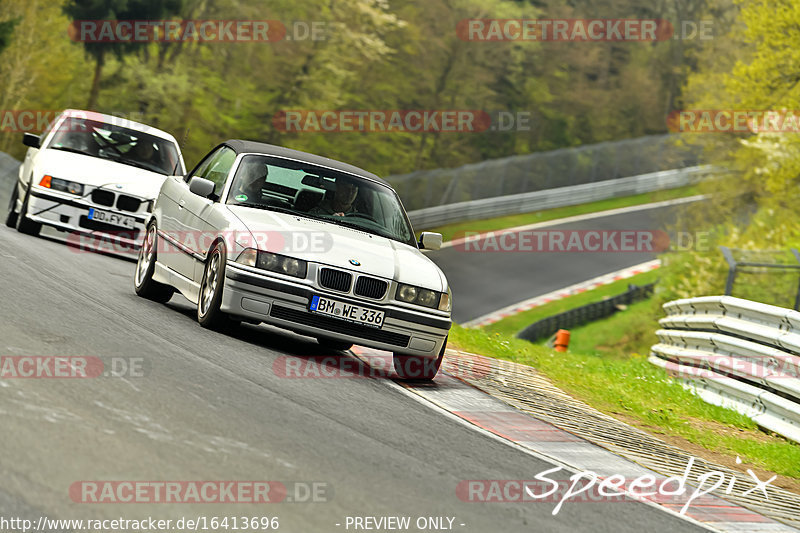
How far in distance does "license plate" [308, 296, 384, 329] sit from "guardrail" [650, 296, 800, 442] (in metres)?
3.96

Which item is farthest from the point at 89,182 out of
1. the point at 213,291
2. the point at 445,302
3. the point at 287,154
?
the point at 445,302

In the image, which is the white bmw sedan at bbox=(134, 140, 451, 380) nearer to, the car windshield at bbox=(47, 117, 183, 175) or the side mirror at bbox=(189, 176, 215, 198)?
the side mirror at bbox=(189, 176, 215, 198)

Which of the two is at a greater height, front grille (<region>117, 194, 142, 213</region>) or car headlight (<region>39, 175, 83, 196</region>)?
car headlight (<region>39, 175, 83, 196</region>)

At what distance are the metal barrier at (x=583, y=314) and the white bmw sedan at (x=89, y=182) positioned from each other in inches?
571

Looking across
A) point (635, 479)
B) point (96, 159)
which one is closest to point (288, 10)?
point (96, 159)

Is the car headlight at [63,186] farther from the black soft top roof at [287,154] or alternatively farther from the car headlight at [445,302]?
the car headlight at [445,302]

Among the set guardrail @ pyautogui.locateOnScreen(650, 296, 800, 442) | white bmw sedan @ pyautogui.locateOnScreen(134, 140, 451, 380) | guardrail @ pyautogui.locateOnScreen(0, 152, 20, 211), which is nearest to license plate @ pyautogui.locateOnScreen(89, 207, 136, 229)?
white bmw sedan @ pyautogui.locateOnScreen(134, 140, 451, 380)

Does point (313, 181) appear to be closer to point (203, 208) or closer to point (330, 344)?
point (203, 208)

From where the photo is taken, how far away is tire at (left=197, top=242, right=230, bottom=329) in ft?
28.1

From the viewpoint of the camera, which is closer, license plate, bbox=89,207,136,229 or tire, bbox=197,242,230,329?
tire, bbox=197,242,230,329

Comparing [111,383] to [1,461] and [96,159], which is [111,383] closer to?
[1,461]

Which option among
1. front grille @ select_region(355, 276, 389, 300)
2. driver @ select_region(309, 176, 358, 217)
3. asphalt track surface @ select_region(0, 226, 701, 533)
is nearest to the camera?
asphalt track surface @ select_region(0, 226, 701, 533)

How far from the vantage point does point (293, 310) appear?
8.37 meters

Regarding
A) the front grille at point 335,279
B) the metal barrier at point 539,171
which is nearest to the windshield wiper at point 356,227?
the front grille at point 335,279
